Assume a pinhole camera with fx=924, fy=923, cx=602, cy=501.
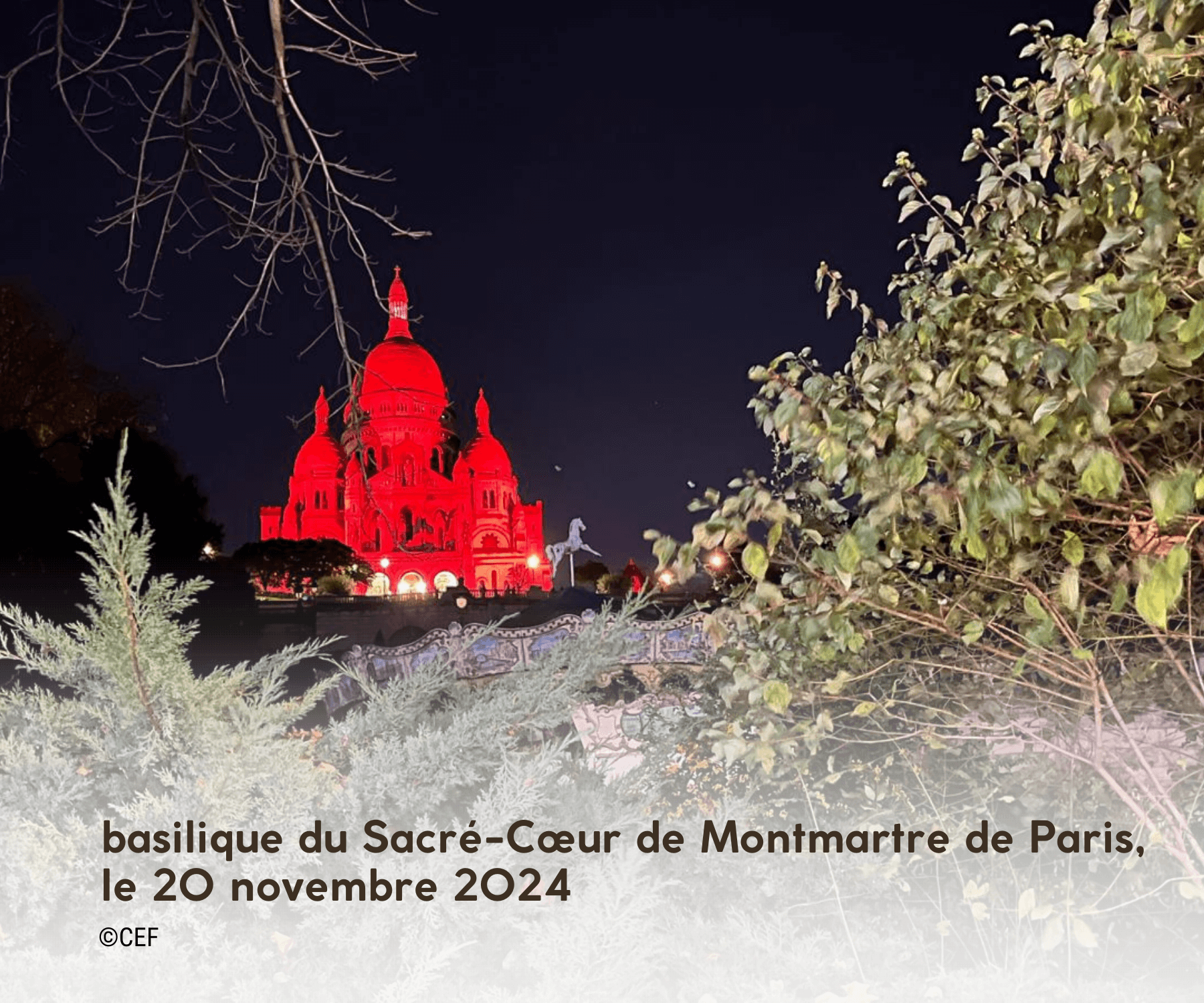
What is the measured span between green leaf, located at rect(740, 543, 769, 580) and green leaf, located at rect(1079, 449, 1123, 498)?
68cm

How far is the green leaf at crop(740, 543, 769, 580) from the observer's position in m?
2.03

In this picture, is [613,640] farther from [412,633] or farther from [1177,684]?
[412,633]

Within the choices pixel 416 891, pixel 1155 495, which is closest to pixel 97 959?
pixel 416 891

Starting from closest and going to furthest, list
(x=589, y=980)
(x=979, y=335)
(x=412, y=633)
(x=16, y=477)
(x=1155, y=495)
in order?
(x=1155, y=495) → (x=589, y=980) → (x=979, y=335) → (x=16, y=477) → (x=412, y=633)

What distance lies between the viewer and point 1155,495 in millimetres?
1471

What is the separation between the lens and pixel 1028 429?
177cm

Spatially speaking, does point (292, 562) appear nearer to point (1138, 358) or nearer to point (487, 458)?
point (487, 458)

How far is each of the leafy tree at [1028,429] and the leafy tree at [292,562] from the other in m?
57.2

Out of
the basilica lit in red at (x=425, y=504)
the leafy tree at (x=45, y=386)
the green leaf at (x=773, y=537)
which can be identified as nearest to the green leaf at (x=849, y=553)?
the green leaf at (x=773, y=537)

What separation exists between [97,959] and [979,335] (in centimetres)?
233

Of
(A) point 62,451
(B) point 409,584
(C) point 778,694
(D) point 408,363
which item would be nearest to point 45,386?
(A) point 62,451

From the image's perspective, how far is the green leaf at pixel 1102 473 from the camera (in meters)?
1.50

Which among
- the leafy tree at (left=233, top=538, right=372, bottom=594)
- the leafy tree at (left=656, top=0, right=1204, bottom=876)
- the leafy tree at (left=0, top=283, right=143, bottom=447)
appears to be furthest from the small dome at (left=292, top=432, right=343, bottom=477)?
the leafy tree at (left=656, top=0, right=1204, bottom=876)

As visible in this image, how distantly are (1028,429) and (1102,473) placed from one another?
0.25 meters
